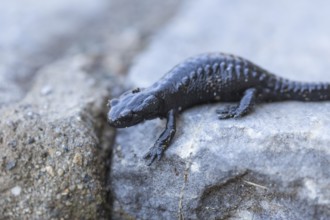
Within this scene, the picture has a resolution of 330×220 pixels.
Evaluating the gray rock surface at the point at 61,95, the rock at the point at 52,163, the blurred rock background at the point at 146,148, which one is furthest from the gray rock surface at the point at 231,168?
the gray rock surface at the point at 61,95

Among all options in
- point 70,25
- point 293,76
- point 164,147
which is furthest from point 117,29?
point 164,147

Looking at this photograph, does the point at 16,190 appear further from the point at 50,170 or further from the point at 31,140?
the point at 31,140

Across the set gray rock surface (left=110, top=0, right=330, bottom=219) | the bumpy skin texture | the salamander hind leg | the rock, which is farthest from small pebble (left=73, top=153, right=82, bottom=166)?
the salamander hind leg

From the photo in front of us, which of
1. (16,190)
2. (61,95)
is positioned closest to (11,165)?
(16,190)

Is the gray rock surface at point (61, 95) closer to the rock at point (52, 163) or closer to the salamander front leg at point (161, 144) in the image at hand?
the rock at point (52, 163)

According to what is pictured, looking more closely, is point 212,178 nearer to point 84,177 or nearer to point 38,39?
point 84,177

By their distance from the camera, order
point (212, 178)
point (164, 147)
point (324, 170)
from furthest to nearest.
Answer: point (164, 147) → point (212, 178) → point (324, 170)
